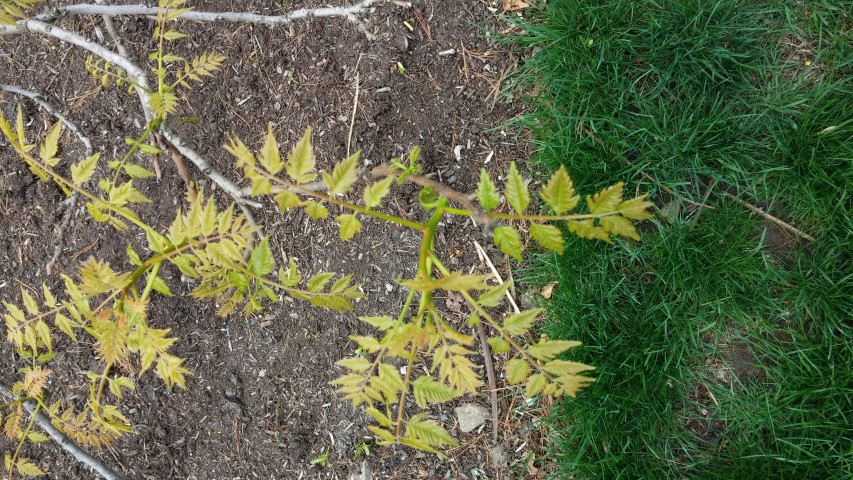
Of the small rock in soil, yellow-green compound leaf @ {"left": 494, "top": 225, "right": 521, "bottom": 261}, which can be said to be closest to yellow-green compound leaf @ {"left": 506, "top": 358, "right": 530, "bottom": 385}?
yellow-green compound leaf @ {"left": 494, "top": 225, "right": 521, "bottom": 261}

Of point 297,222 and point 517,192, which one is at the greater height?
point 517,192

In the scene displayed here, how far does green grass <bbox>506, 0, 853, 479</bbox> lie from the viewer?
2021 millimetres

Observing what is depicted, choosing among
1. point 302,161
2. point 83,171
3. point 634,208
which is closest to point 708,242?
point 634,208

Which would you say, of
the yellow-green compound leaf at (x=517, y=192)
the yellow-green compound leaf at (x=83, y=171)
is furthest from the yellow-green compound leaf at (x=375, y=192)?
the yellow-green compound leaf at (x=83, y=171)

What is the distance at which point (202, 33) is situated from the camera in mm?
2488

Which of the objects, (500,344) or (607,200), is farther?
(500,344)

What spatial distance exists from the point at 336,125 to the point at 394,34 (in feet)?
1.40

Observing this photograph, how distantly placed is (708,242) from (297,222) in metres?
1.58

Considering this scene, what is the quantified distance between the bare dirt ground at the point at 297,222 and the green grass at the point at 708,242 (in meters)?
0.28

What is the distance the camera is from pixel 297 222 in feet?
8.03

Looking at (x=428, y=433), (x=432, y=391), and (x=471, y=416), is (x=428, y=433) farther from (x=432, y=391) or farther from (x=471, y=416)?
(x=471, y=416)

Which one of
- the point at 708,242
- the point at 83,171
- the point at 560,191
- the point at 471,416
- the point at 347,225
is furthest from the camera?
the point at 471,416

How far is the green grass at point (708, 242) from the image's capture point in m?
2.02

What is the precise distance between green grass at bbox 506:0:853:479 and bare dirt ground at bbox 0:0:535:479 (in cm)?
28
